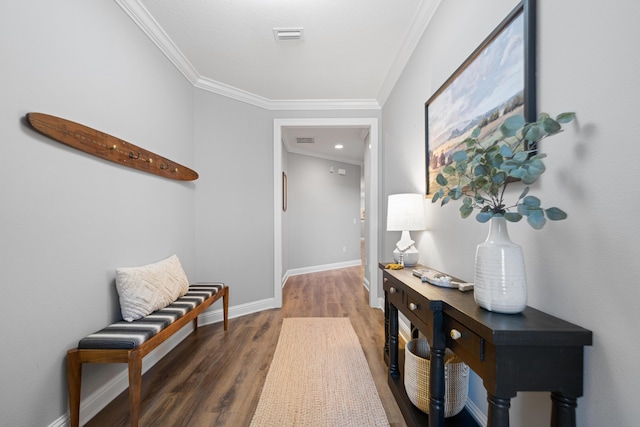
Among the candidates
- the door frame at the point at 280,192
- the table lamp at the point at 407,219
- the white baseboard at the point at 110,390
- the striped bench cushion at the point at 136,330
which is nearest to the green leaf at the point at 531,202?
the table lamp at the point at 407,219

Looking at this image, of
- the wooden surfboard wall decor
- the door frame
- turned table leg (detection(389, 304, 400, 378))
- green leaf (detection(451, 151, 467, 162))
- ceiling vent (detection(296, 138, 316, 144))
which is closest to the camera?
green leaf (detection(451, 151, 467, 162))

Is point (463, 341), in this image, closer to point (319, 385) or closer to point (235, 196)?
point (319, 385)

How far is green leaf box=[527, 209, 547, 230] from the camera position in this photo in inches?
30.7

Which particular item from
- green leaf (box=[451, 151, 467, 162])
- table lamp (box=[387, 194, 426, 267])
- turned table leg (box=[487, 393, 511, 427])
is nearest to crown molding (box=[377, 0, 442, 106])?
table lamp (box=[387, 194, 426, 267])

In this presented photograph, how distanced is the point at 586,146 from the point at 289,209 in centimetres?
456

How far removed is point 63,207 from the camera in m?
1.36

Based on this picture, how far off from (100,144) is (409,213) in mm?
2070

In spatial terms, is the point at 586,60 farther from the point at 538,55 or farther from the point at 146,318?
the point at 146,318

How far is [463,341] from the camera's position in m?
0.96

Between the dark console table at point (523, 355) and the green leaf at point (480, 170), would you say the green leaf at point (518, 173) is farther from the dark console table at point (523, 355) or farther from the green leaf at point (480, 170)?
the dark console table at point (523, 355)

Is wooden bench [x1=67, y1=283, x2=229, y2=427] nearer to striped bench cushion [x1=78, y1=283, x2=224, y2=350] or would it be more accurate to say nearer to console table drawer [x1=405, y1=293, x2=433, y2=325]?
striped bench cushion [x1=78, y1=283, x2=224, y2=350]

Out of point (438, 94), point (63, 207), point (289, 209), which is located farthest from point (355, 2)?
point (289, 209)

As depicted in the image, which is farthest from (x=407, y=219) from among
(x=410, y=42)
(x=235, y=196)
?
(x=235, y=196)

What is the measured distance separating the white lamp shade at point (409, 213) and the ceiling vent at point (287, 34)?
1592 millimetres
